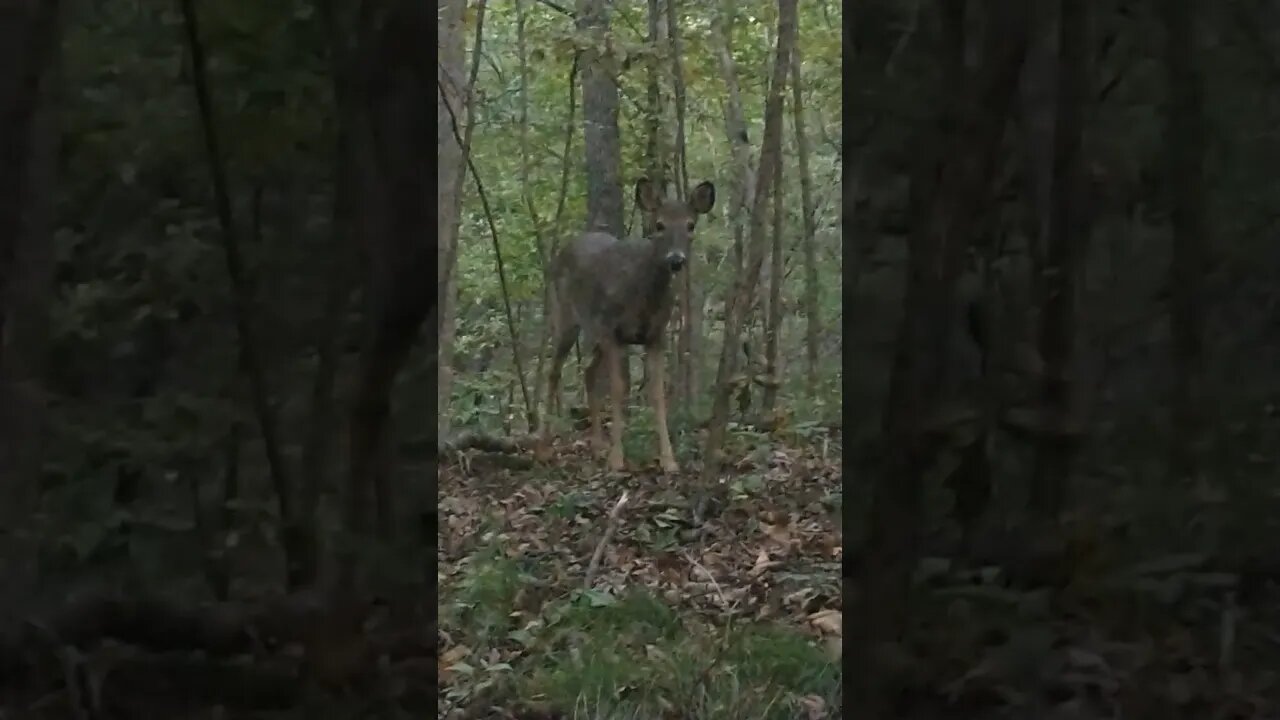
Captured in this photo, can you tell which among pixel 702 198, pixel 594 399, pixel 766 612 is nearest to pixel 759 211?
pixel 766 612

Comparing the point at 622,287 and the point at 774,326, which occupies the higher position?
the point at 622,287

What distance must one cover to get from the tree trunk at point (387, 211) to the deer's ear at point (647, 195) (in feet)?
14.6

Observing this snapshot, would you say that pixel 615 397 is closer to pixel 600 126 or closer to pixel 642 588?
pixel 600 126

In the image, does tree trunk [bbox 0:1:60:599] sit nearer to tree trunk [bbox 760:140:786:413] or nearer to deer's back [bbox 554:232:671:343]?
tree trunk [bbox 760:140:786:413]

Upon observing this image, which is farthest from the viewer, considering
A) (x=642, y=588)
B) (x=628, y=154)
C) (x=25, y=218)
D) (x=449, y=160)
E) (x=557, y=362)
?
(x=557, y=362)
